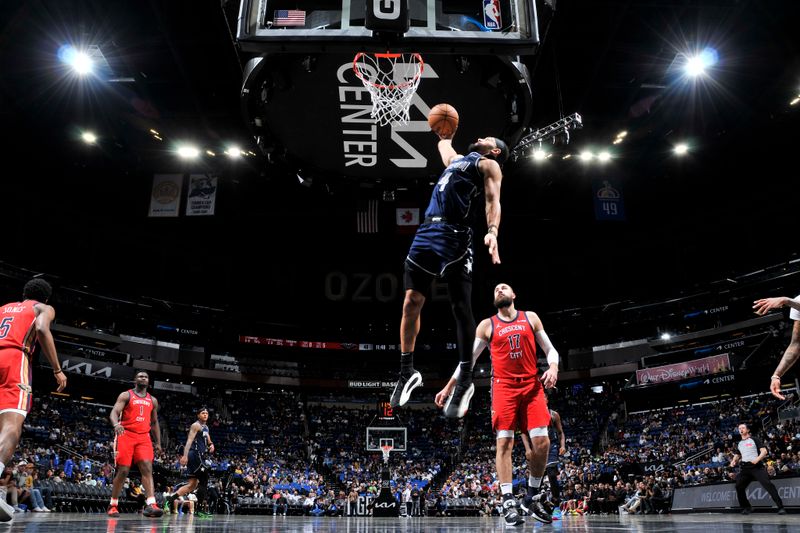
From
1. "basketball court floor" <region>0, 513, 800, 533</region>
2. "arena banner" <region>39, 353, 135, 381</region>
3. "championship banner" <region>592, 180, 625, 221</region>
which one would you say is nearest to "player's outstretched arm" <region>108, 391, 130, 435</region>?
"basketball court floor" <region>0, 513, 800, 533</region>

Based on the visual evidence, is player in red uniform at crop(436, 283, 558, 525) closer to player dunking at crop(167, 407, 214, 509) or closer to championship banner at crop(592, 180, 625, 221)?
player dunking at crop(167, 407, 214, 509)

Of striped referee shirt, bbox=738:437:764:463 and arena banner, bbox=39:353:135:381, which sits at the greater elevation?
arena banner, bbox=39:353:135:381

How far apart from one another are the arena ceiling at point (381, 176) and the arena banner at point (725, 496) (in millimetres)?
9274

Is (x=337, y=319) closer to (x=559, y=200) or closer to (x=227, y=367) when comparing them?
(x=227, y=367)

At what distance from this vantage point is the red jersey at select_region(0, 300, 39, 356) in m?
4.73

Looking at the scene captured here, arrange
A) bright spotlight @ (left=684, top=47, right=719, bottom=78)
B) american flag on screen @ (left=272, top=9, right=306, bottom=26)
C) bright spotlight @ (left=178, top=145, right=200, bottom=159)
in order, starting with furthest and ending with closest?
bright spotlight @ (left=178, top=145, right=200, bottom=159) → bright spotlight @ (left=684, top=47, right=719, bottom=78) → american flag on screen @ (left=272, top=9, right=306, bottom=26)

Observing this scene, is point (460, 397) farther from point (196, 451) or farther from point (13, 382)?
point (196, 451)

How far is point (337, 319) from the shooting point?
Answer: 3675cm

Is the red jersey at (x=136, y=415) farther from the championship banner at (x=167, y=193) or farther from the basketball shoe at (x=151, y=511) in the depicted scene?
the championship banner at (x=167, y=193)

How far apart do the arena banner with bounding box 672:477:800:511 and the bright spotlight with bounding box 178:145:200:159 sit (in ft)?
62.3

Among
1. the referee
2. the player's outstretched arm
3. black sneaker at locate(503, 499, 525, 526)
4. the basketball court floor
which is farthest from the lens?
the referee

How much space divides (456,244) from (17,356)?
12.3ft

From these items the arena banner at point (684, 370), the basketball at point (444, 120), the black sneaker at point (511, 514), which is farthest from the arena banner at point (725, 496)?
the arena banner at point (684, 370)

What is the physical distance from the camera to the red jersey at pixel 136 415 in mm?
8008
